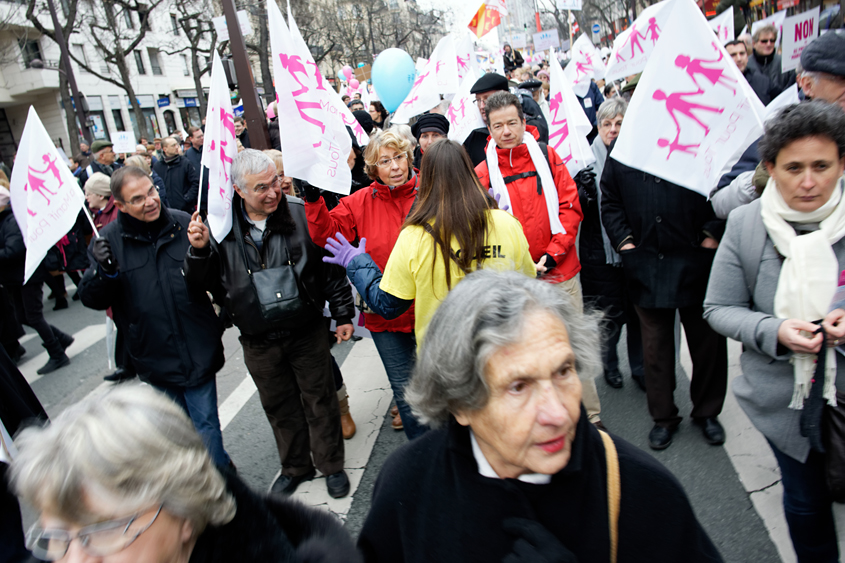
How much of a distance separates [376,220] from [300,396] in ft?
3.78

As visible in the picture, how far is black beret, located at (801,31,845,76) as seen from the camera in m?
2.60

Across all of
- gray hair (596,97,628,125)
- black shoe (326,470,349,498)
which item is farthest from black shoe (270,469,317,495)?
gray hair (596,97,628,125)

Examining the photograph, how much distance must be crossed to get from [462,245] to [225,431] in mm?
2823

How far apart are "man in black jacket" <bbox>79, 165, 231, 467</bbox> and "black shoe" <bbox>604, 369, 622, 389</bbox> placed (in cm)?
271

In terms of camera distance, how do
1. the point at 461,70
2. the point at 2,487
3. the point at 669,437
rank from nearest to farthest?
the point at 2,487, the point at 669,437, the point at 461,70

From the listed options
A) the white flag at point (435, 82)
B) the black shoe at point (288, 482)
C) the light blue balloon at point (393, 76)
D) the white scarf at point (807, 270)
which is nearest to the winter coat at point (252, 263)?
the black shoe at point (288, 482)

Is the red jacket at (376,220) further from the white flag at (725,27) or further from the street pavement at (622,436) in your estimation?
the white flag at (725,27)

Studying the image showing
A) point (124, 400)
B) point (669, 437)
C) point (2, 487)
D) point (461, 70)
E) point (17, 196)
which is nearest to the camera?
point (124, 400)

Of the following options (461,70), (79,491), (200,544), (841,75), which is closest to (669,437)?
(841,75)

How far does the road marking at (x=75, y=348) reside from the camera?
6344mm

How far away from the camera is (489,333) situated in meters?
1.36

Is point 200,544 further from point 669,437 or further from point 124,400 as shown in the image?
point 669,437

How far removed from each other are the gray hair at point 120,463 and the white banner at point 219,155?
1697 millimetres

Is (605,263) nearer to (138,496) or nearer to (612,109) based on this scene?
(612,109)
